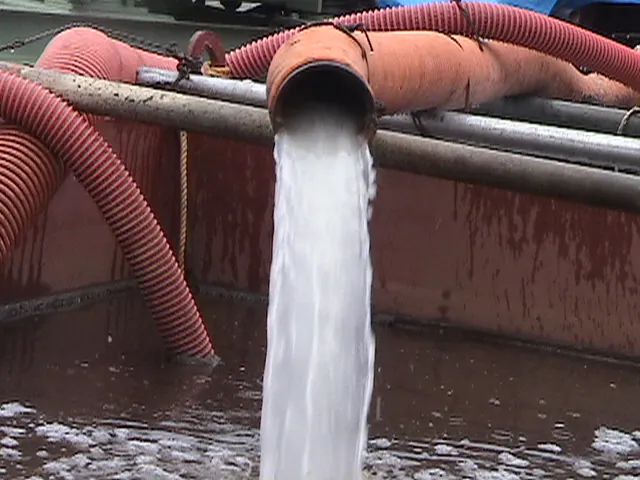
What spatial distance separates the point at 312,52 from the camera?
212 cm

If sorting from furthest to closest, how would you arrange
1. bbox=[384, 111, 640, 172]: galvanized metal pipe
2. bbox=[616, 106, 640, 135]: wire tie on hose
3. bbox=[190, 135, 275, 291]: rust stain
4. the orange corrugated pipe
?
1. bbox=[190, 135, 275, 291]: rust stain
2. bbox=[616, 106, 640, 135]: wire tie on hose
3. bbox=[384, 111, 640, 172]: galvanized metal pipe
4. the orange corrugated pipe

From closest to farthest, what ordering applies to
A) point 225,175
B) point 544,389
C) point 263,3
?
point 544,389
point 225,175
point 263,3

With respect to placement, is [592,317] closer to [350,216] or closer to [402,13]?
[402,13]

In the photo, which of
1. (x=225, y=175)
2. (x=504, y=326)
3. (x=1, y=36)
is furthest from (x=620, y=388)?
(x=1, y=36)

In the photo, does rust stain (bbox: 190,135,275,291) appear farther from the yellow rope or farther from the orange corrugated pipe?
the orange corrugated pipe

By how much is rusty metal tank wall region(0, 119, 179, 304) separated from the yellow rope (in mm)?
29

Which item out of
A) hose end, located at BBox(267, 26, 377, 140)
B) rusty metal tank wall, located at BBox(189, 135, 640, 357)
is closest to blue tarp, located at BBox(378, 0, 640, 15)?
rusty metal tank wall, located at BBox(189, 135, 640, 357)

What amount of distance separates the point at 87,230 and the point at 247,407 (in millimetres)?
1063

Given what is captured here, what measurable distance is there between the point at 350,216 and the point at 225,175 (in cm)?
204

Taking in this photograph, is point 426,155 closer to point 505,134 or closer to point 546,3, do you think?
point 505,134

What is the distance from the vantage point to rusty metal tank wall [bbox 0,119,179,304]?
3.65m

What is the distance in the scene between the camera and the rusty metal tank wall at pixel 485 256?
363cm

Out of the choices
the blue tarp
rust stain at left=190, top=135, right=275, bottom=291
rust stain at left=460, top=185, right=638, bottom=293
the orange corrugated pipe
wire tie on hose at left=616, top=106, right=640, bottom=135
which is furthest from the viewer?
the blue tarp

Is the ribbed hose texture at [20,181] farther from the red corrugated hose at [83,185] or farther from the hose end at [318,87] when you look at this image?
the hose end at [318,87]
